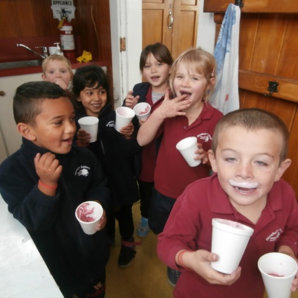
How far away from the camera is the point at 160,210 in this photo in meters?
1.36

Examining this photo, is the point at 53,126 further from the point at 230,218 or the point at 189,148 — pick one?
the point at 230,218

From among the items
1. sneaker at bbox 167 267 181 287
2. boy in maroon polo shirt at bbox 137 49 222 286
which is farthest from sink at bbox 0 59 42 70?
sneaker at bbox 167 267 181 287

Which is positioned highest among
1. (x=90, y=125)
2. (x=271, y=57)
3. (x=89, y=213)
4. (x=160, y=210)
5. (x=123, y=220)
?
(x=271, y=57)

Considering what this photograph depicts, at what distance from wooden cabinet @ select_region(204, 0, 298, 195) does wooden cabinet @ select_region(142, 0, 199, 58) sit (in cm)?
162

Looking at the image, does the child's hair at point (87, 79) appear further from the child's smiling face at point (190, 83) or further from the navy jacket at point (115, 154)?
the child's smiling face at point (190, 83)

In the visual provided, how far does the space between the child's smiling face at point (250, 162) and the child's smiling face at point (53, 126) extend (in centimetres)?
59

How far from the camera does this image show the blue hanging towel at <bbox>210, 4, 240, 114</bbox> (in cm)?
156

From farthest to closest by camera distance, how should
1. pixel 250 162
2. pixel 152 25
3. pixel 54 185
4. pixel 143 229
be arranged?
pixel 152 25 → pixel 143 229 → pixel 54 185 → pixel 250 162

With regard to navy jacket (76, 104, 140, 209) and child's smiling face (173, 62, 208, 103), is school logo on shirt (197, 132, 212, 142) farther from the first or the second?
navy jacket (76, 104, 140, 209)

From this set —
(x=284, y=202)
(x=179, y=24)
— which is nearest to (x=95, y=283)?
(x=284, y=202)

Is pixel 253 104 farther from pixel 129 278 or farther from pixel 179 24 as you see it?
pixel 179 24

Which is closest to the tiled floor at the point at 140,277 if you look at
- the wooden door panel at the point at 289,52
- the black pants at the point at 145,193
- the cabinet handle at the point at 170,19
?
the black pants at the point at 145,193

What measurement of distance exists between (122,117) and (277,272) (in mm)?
903

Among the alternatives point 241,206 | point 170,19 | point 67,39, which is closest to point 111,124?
point 241,206
